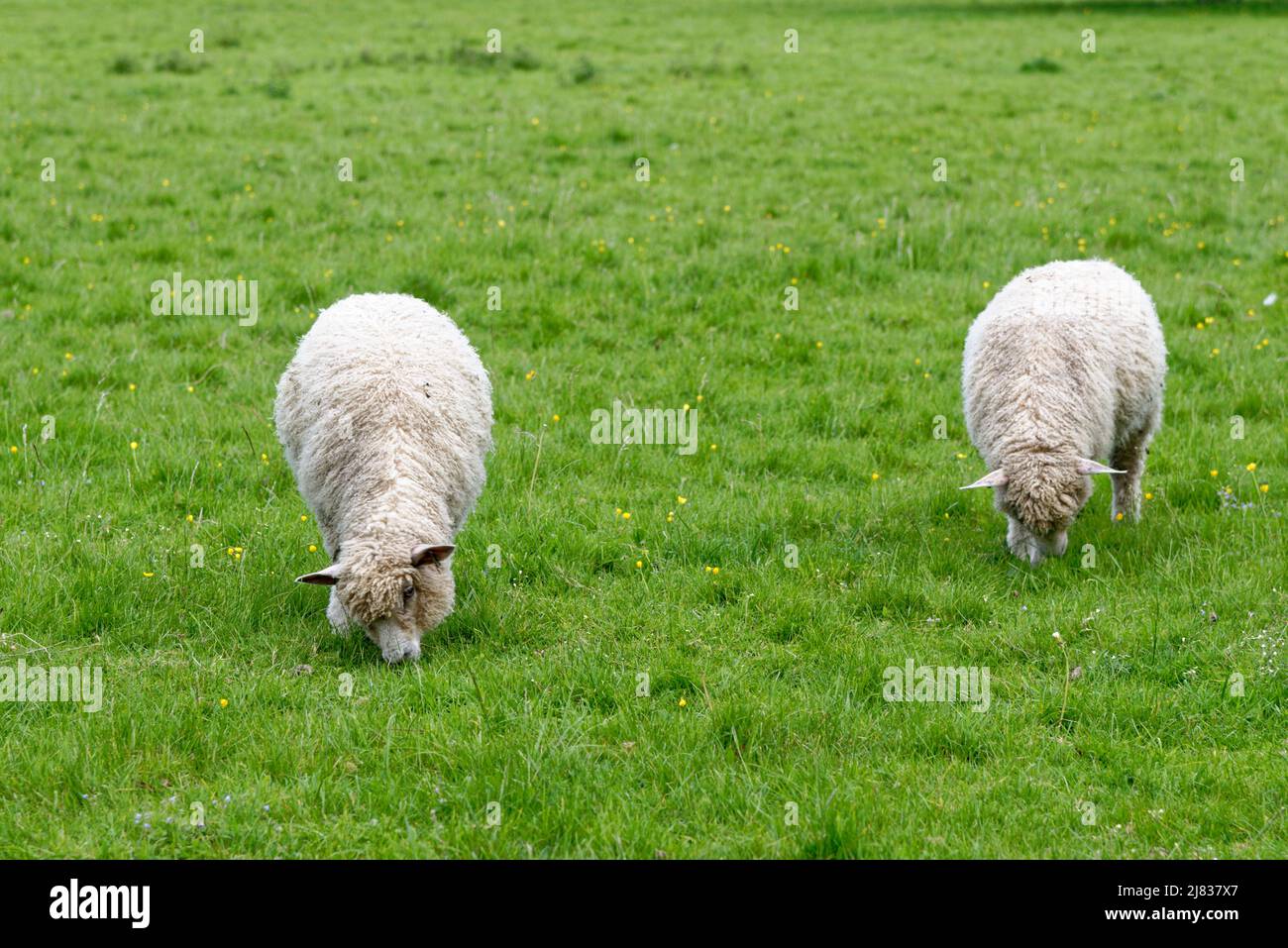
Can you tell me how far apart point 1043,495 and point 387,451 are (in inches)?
140

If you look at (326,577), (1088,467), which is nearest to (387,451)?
(326,577)

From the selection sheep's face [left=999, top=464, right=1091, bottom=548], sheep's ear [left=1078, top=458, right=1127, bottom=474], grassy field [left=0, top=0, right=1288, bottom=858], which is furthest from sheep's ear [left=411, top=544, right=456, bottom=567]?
sheep's ear [left=1078, top=458, right=1127, bottom=474]

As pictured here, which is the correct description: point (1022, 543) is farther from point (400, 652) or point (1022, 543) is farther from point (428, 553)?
point (400, 652)

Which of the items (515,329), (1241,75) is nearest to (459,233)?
(515,329)

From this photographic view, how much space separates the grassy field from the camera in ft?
16.4

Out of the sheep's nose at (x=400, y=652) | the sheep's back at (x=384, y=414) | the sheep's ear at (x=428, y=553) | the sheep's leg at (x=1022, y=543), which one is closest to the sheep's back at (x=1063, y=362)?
the sheep's leg at (x=1022, y=543)

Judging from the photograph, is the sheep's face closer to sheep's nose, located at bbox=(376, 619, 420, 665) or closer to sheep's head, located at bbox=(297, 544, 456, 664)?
sheep's head, located at bbox=(297, 544, 456, 664)

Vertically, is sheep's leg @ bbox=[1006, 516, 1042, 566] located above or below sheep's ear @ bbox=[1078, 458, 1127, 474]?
below

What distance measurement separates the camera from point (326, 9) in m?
30.5

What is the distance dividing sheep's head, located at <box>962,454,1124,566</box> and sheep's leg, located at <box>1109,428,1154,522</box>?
1.10 metres

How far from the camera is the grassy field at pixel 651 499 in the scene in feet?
16.4

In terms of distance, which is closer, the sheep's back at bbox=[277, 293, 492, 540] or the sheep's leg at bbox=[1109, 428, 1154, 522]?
the sheep's back at bbox=[277, 293, 492, 540]

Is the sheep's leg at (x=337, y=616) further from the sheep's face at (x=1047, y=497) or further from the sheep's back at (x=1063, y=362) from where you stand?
the sheep's back at (x=1063, y=362)

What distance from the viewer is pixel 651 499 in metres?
7.97
